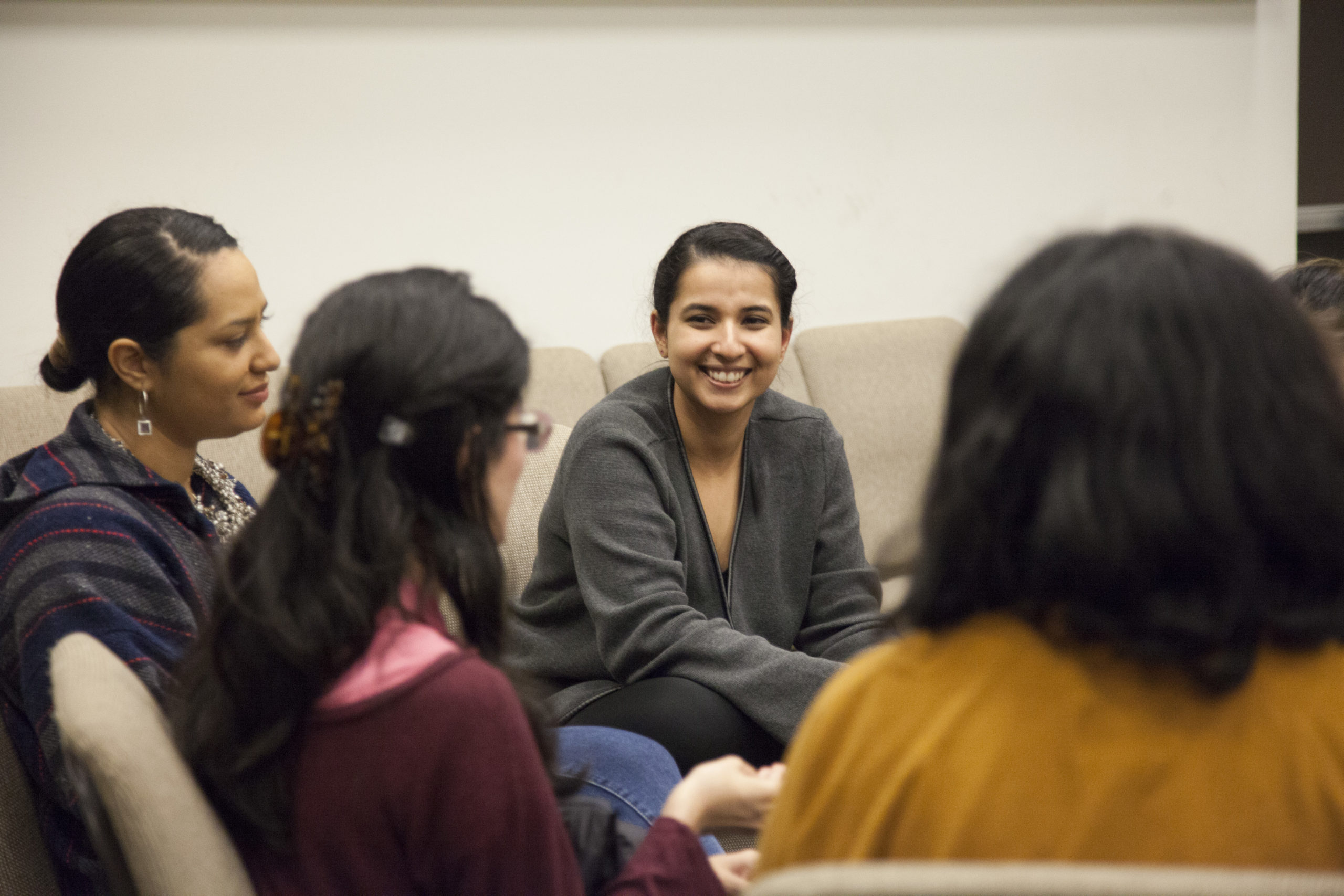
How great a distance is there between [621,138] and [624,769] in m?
1.71

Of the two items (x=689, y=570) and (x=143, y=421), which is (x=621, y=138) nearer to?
(x=689, y=570)

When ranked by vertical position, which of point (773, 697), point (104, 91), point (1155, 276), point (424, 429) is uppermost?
point (104, 91)

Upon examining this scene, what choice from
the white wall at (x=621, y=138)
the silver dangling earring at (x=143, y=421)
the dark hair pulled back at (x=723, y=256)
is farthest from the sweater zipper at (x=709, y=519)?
the silver dangling earring at (x=143, y=421)

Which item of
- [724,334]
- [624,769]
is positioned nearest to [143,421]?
[624,769]

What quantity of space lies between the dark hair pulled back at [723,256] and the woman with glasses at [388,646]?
87 cm

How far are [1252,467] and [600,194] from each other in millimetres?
2157

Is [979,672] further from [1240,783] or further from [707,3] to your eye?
[707,3]

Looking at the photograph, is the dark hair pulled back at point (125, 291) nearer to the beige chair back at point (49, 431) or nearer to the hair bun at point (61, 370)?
the hair bun at point (61, 370)

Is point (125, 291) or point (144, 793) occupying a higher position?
point (125, 291)

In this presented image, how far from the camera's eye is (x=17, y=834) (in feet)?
4.15

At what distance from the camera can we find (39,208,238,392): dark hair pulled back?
1324 millimetres


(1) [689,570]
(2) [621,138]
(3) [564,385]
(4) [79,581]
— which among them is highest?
(2) [621,138]

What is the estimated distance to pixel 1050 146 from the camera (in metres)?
2.95

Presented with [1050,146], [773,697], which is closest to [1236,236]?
[1050,146]
